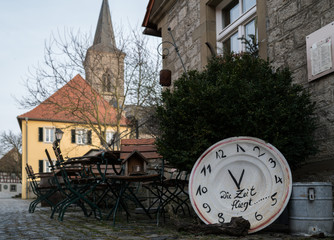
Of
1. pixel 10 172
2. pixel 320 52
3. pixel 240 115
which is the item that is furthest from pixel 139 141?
pixel 10 172

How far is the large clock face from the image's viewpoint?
3.73 metres

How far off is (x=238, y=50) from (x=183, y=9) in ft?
7.64

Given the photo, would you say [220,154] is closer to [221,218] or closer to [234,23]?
[221,218]

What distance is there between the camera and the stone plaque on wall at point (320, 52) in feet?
14.4

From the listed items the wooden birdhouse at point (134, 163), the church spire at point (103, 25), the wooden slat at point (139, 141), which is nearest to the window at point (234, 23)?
the wooden slat at point (139, 141)

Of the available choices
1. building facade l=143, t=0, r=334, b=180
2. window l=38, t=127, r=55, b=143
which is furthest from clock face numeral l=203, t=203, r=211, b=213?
window l=38, t=127, r=55, b=143

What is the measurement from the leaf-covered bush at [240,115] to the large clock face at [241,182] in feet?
0.51

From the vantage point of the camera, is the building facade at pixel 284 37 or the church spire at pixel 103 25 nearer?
the building facade at pixel 284 37

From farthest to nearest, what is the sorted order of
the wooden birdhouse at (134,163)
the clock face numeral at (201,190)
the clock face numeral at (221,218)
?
the wooden birdhouse at (134,163), the clock face numeral at (201,190), the clock face numeral at (221,218)

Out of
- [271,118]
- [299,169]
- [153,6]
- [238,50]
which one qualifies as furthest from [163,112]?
[153,6]

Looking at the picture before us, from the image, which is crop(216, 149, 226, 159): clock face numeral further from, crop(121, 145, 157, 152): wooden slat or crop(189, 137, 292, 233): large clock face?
crop(121, 145, 157, 152): wooden slat

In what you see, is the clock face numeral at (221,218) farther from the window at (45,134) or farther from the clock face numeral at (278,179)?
the window at (45,134)

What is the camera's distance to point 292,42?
5082 millimetres

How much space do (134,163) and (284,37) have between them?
95.9 inches
